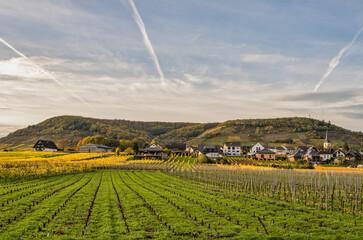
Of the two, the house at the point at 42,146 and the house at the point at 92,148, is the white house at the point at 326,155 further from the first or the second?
the house at the point at 42,146

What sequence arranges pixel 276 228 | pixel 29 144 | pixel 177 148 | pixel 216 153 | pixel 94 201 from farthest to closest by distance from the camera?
1. pixel 29 144
2. pixel 177 148
3. pixel 216 153
4. pixel 94 201
5. pixel 276 228

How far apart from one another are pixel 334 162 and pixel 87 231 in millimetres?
86404

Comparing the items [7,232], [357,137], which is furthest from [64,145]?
[357,137]

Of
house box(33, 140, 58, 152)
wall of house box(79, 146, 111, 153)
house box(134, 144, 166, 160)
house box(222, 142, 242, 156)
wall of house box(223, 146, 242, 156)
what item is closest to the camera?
house box(134, 144, 166, 160)

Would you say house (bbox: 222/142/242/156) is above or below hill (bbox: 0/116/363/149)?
below

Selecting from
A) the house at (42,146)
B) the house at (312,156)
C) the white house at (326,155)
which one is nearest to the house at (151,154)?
the house at (312,156)

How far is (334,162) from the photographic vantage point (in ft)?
273

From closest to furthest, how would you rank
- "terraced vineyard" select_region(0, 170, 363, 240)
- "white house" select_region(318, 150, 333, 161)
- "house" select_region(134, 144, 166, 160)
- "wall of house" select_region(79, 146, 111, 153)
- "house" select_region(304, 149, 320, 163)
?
"terraced vineyard" select_region(0, 170, 363, 240) < "house" select_region(134, 144, 166, 160) < "house" select_region(304, 149, 320, 163) < "white house" select_region(318, 150, 333, 161) < "wall of house" select_region(79, 146, 111, 153)

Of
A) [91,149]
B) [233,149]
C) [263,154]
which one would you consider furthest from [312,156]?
[91,149]

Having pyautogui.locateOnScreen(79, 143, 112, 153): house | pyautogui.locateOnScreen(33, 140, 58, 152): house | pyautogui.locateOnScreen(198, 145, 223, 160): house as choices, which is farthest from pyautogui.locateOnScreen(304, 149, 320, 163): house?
pyautogui.locateOnScreen(33, 140, 58, 152): house

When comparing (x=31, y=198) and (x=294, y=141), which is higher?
(x=294, y=141)

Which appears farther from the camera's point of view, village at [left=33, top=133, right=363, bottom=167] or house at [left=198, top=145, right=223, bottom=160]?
house at [left=198, top=145, right=223, bottom=160]

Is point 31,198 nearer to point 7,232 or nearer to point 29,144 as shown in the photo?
point 7,232

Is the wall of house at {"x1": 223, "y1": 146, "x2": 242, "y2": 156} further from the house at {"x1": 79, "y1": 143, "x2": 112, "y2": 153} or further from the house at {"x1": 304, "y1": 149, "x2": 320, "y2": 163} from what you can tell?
the house at {"x1": 79, "y1": 143, "x2": 112, "y2": 153}
